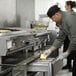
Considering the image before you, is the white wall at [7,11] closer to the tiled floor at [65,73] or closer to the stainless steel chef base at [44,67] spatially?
the tiled floor at [65,73]

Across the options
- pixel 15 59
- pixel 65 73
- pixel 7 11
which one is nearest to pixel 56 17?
pixel 15 59

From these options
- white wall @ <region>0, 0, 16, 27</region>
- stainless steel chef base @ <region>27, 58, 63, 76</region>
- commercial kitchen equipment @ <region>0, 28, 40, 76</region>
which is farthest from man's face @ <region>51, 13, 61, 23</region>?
white wall @ <region>0, 0, 16, 27</region>

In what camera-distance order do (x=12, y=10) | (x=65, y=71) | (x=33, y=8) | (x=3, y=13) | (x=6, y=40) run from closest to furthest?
(x=6, y=40) < (x=3, y=13) < (x=12, y=10) < (x=65, y=71) < (x=33, y=8)

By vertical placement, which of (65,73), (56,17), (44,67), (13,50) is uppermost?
(56,17)

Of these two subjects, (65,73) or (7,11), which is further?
(65,73)

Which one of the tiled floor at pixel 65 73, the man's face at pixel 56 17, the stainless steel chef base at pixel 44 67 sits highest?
the man's face at pixel 56 17

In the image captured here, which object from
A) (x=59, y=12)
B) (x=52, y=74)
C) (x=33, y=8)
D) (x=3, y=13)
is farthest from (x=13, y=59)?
(x=33, y=8)

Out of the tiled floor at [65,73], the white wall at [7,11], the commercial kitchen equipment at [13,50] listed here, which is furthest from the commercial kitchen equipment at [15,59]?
the tiled floor at [65,73]

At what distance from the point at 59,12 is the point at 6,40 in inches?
37.0

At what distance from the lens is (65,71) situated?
5500 mm

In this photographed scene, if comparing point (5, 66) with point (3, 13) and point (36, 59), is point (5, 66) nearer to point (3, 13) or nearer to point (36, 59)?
point (36, 59)

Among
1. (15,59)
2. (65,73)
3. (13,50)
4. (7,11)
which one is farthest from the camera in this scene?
(65,73)

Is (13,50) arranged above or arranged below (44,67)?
above

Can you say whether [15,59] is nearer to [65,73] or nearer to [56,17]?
[56,17]
